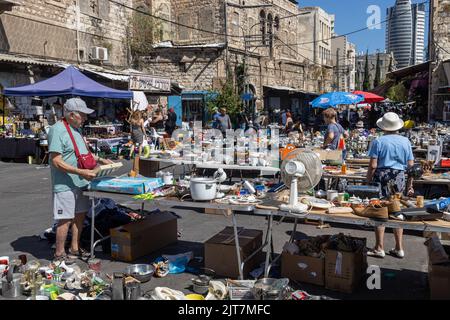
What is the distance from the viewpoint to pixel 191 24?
25.2 metres

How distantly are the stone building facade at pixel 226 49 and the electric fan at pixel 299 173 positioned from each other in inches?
726

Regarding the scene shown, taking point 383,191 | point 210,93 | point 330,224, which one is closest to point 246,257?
point 383,191

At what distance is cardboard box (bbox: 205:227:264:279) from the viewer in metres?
4.43

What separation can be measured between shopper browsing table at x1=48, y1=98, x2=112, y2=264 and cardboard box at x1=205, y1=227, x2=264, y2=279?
1.46m

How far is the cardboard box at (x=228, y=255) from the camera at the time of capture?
4.43 meters

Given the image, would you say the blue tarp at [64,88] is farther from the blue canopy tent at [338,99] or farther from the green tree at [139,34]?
the green tree at [139,34]

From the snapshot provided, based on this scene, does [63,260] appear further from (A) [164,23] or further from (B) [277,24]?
(B) [277,24]

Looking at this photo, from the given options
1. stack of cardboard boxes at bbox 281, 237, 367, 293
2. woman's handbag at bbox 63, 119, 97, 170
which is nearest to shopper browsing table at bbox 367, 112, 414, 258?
stack of cardboard boxes at bbox 281, 237, 367, 293

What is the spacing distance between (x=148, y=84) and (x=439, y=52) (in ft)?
36.0

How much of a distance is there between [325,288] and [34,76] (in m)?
14.2

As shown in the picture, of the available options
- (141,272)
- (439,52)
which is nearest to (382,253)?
(141,272)

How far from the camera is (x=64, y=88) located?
11727 mm

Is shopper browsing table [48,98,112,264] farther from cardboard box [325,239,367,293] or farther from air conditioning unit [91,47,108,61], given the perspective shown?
air conditioning unit [91,47,108,61]

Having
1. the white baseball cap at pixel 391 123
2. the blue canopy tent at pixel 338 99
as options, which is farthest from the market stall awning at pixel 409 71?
the white baseball cap at pixel 391 123
